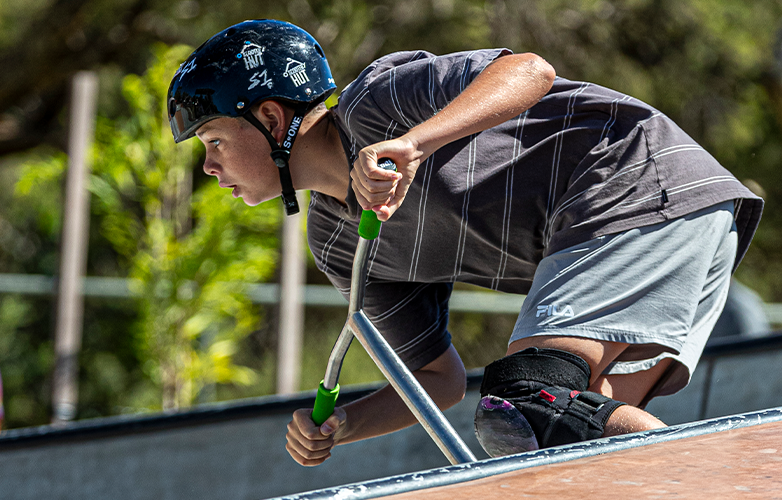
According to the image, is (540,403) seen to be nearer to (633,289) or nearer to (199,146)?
(633,289)

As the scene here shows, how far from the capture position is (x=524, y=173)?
193cm

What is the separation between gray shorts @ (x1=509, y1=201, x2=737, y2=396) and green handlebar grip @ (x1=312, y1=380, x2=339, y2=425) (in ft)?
1.75

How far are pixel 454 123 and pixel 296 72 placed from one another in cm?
59

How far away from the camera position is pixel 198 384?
20.2ft

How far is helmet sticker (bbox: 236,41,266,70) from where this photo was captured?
2062 millimetres

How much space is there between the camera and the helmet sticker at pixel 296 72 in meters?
2.07

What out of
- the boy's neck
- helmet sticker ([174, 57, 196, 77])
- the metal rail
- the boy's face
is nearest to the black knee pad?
the metal rail

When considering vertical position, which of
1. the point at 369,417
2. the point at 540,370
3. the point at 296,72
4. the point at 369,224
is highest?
the point at 296,72

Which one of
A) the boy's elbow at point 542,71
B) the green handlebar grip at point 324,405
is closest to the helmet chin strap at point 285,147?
the green handlebar grip at point 324,405

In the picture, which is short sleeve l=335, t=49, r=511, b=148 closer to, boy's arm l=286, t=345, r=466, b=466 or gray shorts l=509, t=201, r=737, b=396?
gray shorts l=509, t=201, r=737, b=396

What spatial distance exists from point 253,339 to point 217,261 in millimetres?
4483

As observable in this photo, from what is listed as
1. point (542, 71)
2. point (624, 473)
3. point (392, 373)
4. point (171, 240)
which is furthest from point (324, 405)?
point (171, 240)

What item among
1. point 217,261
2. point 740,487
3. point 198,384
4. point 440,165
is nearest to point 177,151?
point 217,261

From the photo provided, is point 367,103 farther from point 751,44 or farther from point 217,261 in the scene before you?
point 751,44
